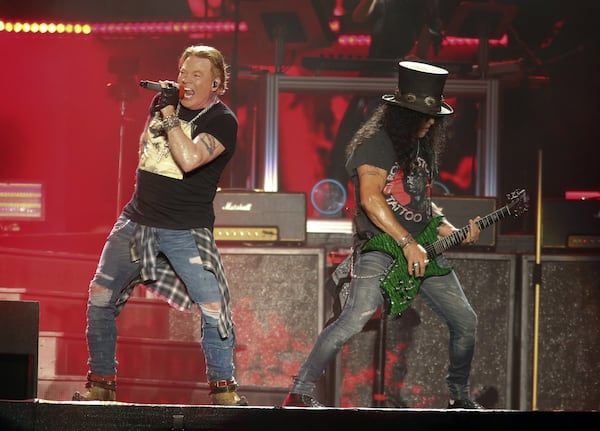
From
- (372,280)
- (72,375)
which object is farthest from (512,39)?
(72,375)

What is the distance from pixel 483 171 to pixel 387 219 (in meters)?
2.29

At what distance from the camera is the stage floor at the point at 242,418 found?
372cm

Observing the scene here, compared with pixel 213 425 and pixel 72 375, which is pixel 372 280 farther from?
pixel 72 375

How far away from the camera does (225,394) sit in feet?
14.9

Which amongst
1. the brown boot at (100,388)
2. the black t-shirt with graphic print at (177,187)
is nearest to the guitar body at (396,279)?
the black t-shirt with graphic print at (177,187)

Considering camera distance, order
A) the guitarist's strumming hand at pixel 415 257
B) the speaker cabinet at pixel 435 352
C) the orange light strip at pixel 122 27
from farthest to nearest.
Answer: the orange light strip at pixel 122 27, the speaker cabinet at pixel 435 352, the guitarist's strumming hand at pixel 415 257

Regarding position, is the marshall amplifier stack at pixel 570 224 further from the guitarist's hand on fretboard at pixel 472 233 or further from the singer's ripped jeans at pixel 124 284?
the singer's ripped jeans at pixel 124 284

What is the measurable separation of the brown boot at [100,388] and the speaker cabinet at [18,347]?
2.62 feet

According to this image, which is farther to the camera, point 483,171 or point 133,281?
point 483,171

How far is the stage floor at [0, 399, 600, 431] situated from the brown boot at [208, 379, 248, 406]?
29.7 inches

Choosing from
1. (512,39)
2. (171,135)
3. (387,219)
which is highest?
(512,39)

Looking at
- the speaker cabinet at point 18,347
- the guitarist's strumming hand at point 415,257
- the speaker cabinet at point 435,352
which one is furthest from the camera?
the speaker cabinet at point 435,352

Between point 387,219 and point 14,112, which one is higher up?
point 14,112

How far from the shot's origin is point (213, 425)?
12.3ft
